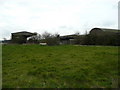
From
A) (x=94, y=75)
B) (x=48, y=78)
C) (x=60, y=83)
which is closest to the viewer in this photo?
(x=60, y=83)

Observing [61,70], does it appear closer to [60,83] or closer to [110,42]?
[60,83]

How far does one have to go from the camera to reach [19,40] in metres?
27.2

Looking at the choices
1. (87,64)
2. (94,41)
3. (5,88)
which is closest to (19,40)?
(94,41)

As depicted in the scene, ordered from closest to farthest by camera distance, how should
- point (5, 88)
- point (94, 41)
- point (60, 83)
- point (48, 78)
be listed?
point (5, 88) → point (60, 83) → point (48, 78) → point (94, 41)

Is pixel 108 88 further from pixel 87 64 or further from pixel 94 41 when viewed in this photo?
pixel 94 41

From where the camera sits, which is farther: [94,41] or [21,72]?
[94,41]

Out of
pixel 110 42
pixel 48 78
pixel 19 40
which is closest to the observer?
pixel 48 78

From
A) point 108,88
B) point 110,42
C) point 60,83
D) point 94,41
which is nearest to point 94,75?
point 108,88

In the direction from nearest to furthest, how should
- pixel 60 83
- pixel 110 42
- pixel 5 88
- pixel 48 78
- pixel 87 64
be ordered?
pixel 5 88, pixel 60 83, pixel 48 78, pixel 87 64, pixel 110 42

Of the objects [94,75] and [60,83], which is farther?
[94,75]

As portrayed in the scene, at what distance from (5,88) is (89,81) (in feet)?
7.01

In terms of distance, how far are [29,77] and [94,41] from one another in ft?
68.1

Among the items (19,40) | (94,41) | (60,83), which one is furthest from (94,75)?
(19,40)

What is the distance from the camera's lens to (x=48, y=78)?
477 cm
